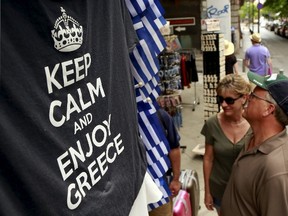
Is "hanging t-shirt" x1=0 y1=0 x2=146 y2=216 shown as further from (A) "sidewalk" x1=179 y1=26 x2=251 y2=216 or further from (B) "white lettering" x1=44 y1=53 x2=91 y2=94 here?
(A) "sidewalk" x1=179 y1=26 x2=251 y2=216

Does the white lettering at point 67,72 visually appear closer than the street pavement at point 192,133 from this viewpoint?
Yes

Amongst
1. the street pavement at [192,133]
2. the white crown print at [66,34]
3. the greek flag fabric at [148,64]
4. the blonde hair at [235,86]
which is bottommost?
the street pavement at [192,133]

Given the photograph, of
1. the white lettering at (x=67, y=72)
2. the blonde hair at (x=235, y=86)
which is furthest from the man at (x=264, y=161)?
the white lettering at (x=67, y=72)

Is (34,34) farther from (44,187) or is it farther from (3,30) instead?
(44,187)

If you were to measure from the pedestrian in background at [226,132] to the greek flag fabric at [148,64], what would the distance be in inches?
35.5

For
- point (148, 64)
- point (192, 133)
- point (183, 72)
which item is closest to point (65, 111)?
point (148, 64)

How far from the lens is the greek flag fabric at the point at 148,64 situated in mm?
1814

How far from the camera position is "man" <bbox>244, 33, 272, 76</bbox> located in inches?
314

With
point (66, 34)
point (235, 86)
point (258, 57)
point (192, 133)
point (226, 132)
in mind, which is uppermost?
point (66, 34)

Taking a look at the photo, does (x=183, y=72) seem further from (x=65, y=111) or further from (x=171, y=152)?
(x=65, y=111)

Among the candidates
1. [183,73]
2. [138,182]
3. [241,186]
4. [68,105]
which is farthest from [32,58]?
[183,73]

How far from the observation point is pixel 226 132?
2.77 m

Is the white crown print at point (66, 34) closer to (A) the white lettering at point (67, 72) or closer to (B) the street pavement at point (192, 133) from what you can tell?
(A) the white lettering at point (67, 72)

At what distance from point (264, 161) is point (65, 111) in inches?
51.4
